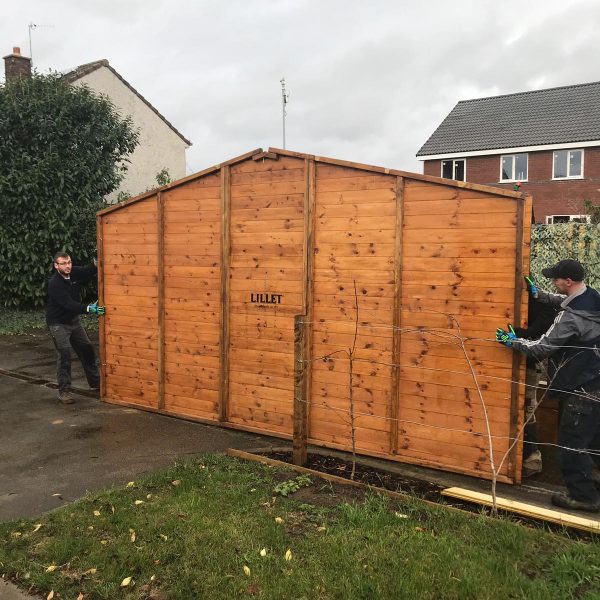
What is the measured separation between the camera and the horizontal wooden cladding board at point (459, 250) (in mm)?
4824

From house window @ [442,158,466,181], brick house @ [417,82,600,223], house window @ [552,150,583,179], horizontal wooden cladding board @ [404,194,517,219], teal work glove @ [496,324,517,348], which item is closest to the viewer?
teal work glove @ [496,324,517,348]

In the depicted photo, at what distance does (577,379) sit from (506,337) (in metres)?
0.66

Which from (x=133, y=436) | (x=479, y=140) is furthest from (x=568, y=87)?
(x=133, y=436)

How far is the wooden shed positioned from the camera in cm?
494

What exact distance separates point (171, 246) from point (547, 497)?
16.8 ft

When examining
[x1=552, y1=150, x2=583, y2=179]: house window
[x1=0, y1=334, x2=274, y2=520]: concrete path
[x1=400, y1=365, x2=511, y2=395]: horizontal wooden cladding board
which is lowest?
[x1=0, y1=334, x2=274, y2=520]: concrete path

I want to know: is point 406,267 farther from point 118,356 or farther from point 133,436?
point 118,356

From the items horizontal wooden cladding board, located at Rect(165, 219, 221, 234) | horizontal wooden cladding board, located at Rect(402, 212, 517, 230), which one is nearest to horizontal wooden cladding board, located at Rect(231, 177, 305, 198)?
horizontal wooden cladding board, located at Rect(165, 219, 221, 234)

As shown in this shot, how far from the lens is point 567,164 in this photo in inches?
991

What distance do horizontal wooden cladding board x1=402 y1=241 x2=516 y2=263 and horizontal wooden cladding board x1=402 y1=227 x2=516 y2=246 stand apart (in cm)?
3

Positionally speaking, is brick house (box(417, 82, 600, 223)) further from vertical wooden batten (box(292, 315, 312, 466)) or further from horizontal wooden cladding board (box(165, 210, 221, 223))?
vertical wooden batten (box(292, 315, 312, 466))

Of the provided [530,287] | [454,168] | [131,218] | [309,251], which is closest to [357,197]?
[309,251]

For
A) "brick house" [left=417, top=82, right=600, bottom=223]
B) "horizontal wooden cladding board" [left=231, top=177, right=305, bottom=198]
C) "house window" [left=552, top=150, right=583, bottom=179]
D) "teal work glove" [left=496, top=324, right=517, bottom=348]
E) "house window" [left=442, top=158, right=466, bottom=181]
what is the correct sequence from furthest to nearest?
"house window" [left=442, top=158, right=466, bottom=181], "house window" [left=552, top=150, right=583, bottom=179], "brick house" [left=417, top=82, right=600, bottom=223], "horizontal wooden cladding board" [left=231, top=177, right=305, bottom=198], "teal work glove" [left=496, top=324, right=517, bottom=348]

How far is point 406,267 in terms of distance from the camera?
17.4 feet
